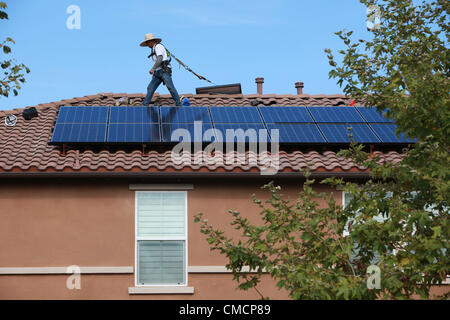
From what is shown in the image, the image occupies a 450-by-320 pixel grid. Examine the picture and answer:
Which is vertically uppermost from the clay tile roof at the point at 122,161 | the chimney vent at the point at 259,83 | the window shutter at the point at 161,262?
the chimney vent at the point at 259,83

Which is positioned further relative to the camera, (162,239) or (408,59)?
(162,239)

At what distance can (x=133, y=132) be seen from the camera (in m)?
14.4

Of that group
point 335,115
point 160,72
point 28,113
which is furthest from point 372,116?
point 28,113

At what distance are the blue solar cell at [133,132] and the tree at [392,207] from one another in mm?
5847

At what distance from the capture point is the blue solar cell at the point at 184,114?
15.1 meters

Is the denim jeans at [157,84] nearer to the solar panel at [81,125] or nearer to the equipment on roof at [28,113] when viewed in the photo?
the solar panel at [81,125]

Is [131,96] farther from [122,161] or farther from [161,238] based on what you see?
[161,238]

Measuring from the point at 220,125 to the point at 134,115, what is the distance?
2064 millimetres

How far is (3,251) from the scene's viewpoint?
12961mm

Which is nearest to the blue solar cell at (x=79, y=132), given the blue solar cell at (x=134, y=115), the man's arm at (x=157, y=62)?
the blue solar cell at (x=134, y=115)

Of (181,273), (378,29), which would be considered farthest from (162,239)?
(378,29)

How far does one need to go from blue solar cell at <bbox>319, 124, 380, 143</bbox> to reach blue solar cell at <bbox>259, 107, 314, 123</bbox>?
58cm
